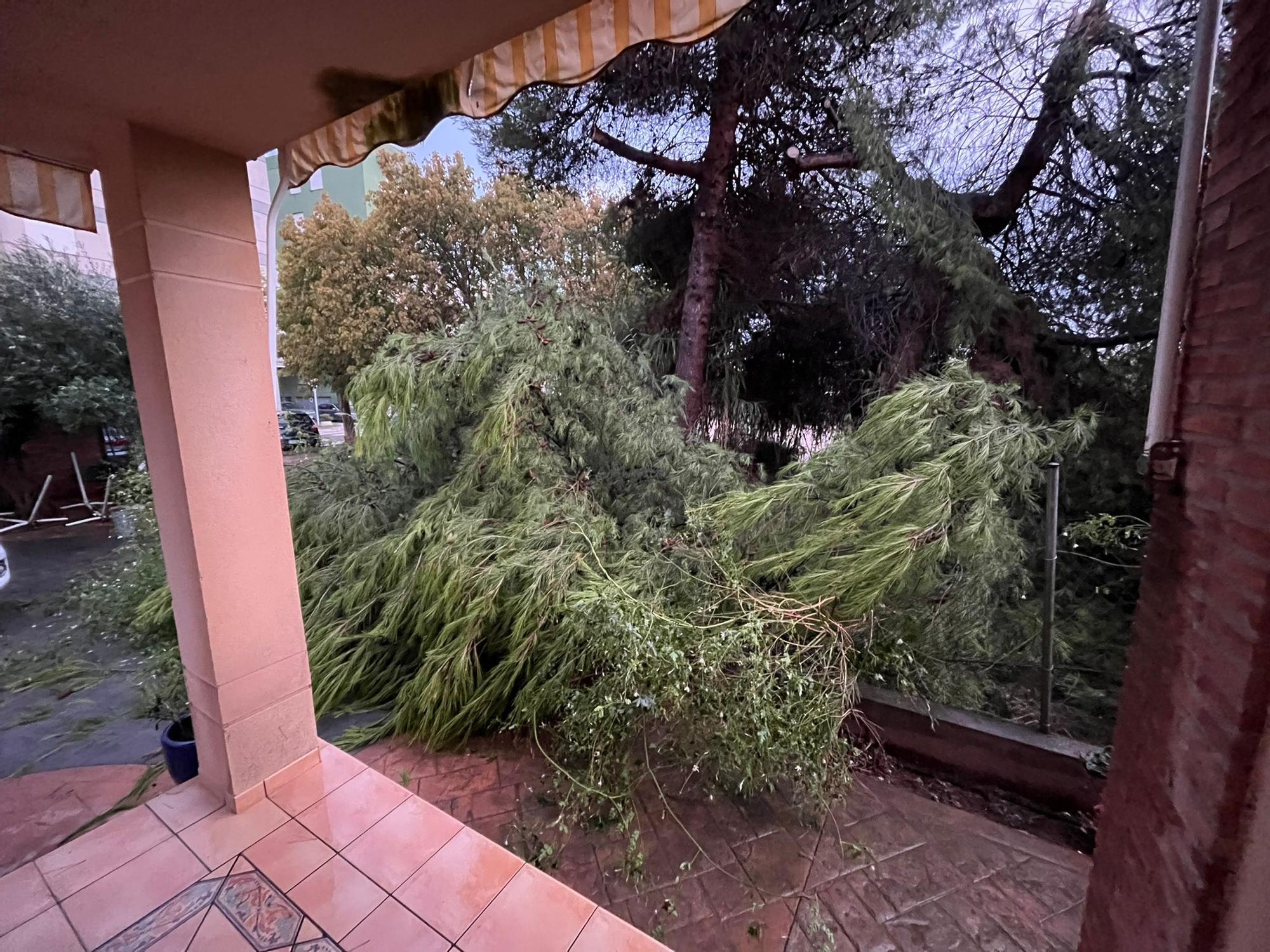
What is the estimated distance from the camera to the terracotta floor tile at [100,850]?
5.32 ft

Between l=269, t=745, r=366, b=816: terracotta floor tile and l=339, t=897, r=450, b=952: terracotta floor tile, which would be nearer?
l=339, t=897, r=450, b=952: terracotta floor tile

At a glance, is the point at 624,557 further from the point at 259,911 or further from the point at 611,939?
the point at 259,911

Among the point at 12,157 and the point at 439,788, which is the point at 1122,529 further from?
the point at 12,157

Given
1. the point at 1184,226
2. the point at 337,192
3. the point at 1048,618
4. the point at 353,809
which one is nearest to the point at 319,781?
the point at 353,809

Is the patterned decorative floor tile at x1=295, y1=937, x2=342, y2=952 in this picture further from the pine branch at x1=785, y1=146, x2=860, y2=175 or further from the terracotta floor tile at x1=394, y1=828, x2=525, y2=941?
the pine branch at x1=785, y1=146, x2=860, y2=175

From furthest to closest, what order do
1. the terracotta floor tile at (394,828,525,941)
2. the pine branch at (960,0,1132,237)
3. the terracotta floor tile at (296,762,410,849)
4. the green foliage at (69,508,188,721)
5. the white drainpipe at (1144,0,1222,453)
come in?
1. the pine branch at (960,0,1132,237)
2. the green foliage at (69,508,188,721)
3. the terracotta floor tile at (296,762,410,849)
4. the terracotta floor tile at (394,828,525,941)
5. the white drainpipe at (1144,0,1222,453)

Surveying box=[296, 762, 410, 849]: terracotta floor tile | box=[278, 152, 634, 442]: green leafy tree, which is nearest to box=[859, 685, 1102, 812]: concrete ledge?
box=[296, 762, 410, 849]: terracotta floor tile

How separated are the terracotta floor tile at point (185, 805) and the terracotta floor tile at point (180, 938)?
1.37ft

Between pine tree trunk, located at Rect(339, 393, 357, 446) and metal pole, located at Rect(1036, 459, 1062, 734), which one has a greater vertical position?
pine tree trunk, located at Rect(339, 393, 357, 446)

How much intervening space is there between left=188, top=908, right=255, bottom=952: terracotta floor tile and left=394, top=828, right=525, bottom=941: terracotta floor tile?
0.40 m

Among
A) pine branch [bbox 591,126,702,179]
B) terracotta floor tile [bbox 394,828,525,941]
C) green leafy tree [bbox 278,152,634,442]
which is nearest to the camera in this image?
terracotta floor tile [bbox 394,828,525,941]

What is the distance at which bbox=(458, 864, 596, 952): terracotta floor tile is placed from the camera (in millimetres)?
1471

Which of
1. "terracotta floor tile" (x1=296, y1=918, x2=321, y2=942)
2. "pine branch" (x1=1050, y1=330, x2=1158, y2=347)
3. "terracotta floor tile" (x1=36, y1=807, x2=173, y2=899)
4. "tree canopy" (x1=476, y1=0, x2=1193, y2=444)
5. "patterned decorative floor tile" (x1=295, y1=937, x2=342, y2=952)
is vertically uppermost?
"tree canopy" (x1=476, y1=0, x2=1193, y2=444)

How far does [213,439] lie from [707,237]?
4082 mm
